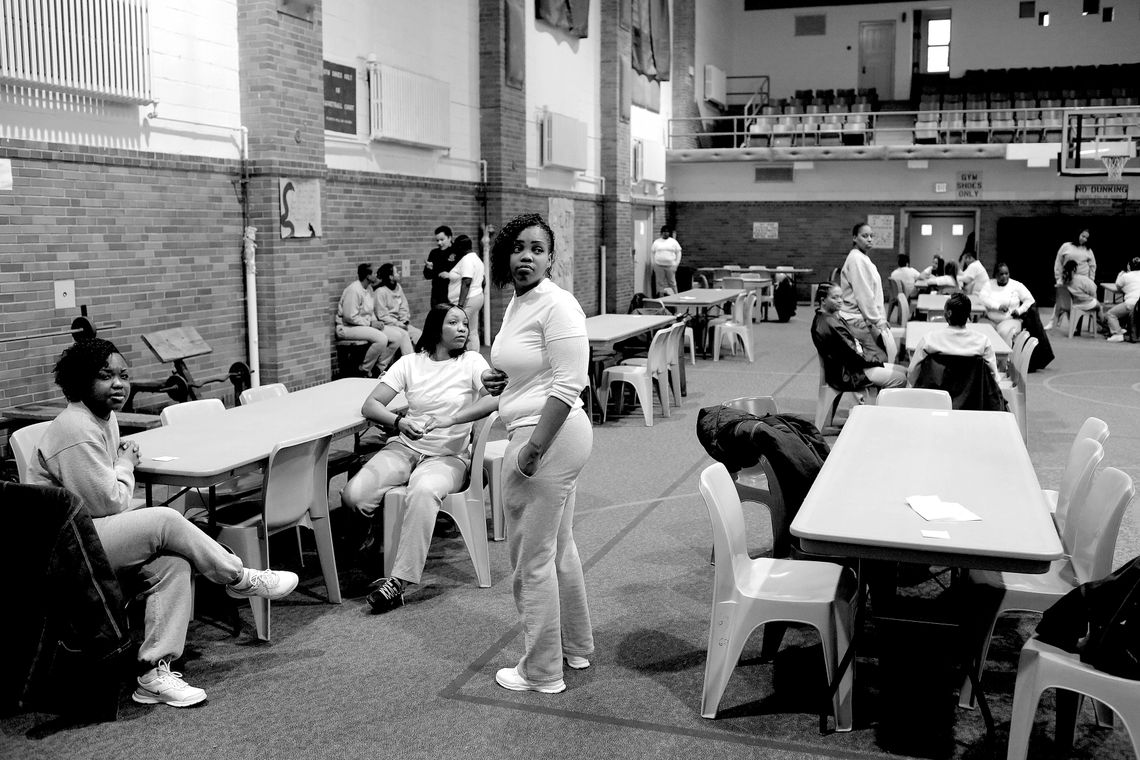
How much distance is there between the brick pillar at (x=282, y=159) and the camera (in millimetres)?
8109

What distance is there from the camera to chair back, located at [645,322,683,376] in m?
8.48

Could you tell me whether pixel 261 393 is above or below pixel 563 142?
below

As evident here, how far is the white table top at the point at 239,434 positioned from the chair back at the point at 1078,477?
9.71ft

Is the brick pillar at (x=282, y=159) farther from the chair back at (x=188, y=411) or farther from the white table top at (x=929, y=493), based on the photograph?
the white table top at (x=929, y=493)

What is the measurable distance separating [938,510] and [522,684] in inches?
59.1

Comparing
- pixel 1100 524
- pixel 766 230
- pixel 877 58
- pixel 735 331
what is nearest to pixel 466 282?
pixel 735 331

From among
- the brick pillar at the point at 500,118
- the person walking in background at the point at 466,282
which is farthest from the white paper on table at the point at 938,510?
the brick pillar at the point at 500,118

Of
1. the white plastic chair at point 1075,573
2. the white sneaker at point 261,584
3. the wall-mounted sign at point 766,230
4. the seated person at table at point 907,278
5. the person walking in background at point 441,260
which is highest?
the wall-mounted sign at point 766,230

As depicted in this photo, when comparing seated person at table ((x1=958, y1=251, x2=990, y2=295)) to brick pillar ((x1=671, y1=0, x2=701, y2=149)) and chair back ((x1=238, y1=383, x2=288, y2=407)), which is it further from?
chair back ((x1=238, y1=383, x2=288, y2=407))

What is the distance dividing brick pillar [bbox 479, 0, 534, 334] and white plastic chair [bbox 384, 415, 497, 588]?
Result: 7.68 meters

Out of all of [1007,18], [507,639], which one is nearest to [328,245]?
[507,639]

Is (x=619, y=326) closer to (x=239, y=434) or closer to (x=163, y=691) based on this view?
(x=239, y=434)

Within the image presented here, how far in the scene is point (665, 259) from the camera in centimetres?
1805

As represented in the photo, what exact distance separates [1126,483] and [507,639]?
7.40 ft
